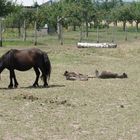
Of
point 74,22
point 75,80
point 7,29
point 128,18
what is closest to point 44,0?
point 128,18

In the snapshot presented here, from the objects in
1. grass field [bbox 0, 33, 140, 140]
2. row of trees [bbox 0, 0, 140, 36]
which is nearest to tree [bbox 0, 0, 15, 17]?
row of trees [bbox 0, 0, 140, 36]

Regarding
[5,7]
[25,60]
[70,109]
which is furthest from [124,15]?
[70,109]

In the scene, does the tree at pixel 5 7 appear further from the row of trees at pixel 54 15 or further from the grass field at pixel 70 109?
the grass field at pixel 70 109

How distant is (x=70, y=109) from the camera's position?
12.1 m

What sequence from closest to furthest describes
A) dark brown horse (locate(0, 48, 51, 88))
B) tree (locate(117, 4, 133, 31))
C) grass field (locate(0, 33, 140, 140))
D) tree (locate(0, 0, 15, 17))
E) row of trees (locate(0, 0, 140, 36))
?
grass field (locate(0, 33, 140, 140)) < dark brown horse (locate(0, 48, 51, 88)) < tree (locate(0, 0, 15, 17)) < row of trees (locate(0, 0, 140, 36)) < tree (locate(117, 4, 133, 31))

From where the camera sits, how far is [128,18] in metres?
73.2

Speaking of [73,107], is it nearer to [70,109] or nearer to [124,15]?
[70,109]

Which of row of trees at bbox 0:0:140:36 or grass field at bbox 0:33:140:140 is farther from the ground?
row of trees at bbox 0:0:140:36

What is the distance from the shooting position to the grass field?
9500 millimetres

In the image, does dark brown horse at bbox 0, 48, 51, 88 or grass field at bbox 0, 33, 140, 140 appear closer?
grass field at bbox 0, 33, 140, 140

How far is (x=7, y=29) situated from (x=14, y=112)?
5097cm

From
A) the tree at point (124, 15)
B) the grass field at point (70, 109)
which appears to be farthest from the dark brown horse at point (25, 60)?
the tree at point (124, 15)

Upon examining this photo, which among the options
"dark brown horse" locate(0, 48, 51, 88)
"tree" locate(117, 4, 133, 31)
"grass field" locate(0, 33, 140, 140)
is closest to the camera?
"grass field" locate(0, 33, 140, 140)

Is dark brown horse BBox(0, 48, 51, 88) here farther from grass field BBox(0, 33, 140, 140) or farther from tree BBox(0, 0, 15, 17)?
tree BBox(0, 0, 15, 17)
